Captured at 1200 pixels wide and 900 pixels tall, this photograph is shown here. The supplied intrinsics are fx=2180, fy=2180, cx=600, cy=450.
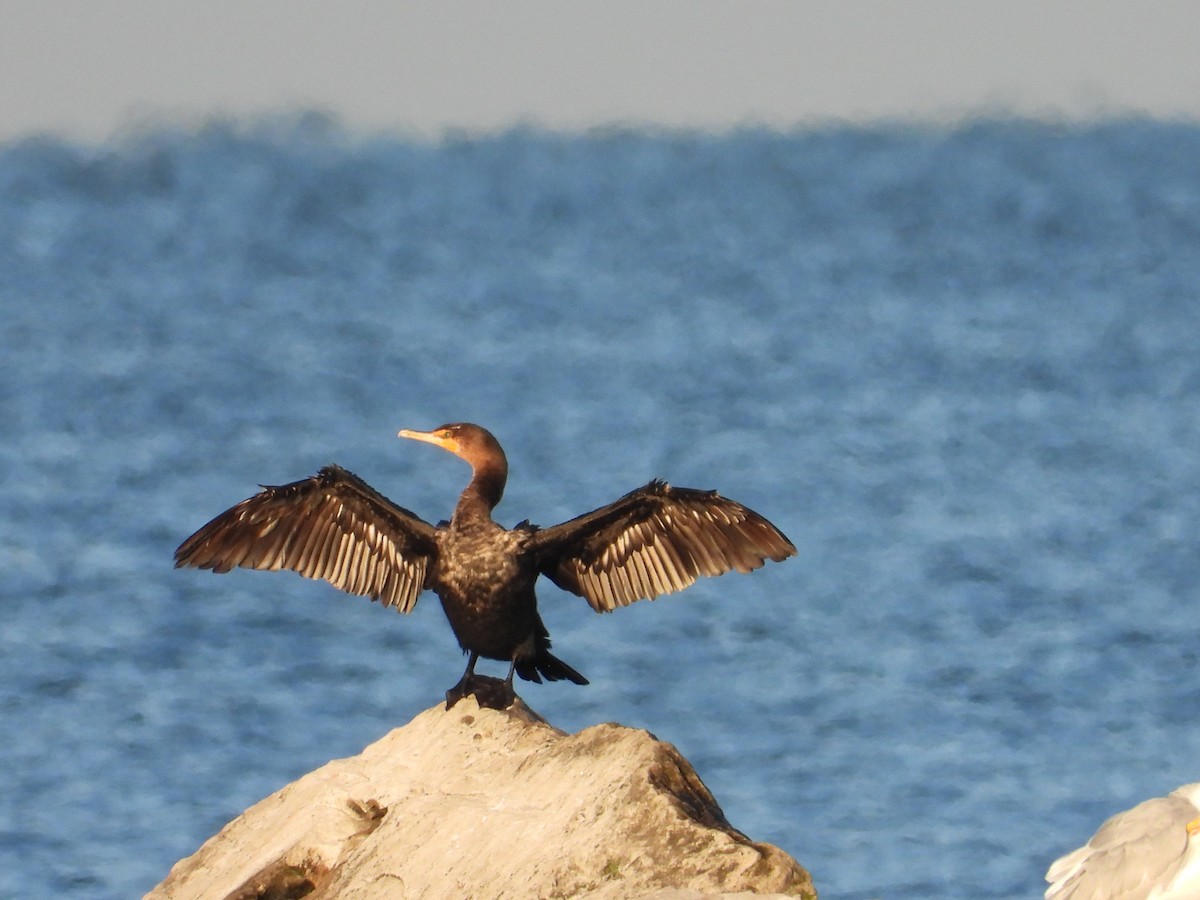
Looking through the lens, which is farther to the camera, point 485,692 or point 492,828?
point 485,692

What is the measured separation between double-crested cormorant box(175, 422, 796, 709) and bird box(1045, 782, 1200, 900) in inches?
70.0

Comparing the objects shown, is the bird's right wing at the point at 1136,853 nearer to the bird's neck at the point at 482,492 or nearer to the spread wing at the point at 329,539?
the bird's neck at the point at 482,492

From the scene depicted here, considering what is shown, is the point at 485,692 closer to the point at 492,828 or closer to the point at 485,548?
the point at 485,548

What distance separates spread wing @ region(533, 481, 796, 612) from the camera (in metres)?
7.74

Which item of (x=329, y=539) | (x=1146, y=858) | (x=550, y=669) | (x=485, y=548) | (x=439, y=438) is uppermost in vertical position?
(x=439, y=438)

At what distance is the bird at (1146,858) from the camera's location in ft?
20.0

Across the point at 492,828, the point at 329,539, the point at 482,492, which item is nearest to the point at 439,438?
the point at 482,492

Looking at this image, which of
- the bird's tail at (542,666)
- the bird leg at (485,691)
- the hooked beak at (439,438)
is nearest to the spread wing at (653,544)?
the bird's tail at (542,666)

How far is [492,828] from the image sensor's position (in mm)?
6523

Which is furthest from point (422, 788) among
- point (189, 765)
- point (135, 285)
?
point (135, 285)

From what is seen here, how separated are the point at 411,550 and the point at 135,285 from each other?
11.9 meters

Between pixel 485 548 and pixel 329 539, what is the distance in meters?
0.75

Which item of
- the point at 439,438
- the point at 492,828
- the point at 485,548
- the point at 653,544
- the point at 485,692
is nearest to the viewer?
the point at 492,828

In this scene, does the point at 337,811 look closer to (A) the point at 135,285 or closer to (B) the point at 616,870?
(B) the point at 616,870
